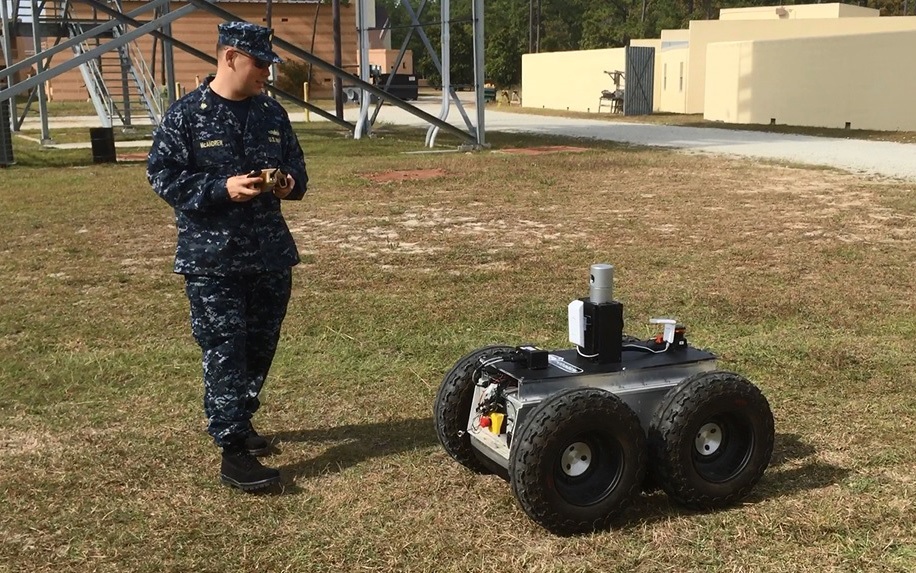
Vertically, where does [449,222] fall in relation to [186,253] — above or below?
below

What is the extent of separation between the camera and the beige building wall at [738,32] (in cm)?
3059

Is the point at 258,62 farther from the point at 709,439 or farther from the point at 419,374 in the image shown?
the point at 709,439

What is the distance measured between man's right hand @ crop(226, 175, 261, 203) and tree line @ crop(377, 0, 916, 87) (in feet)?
168

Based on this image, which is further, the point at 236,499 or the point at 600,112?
the point at 600,112

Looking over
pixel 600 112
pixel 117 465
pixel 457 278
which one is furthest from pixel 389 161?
pixel 600 112

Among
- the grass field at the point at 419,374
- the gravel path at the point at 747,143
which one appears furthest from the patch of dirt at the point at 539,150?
the grass field at the point at 419,374

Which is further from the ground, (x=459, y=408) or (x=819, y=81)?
(x=819, y=81)

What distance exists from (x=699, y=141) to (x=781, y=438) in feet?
58.5

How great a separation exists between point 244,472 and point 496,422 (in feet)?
3.37

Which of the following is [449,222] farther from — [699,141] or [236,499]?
→ [699,141]

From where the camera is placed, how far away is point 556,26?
87062 millimetres

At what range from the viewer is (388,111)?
1484 inches

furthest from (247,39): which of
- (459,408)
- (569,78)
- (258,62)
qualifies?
(569,78)

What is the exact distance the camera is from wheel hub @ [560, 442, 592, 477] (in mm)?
3301
